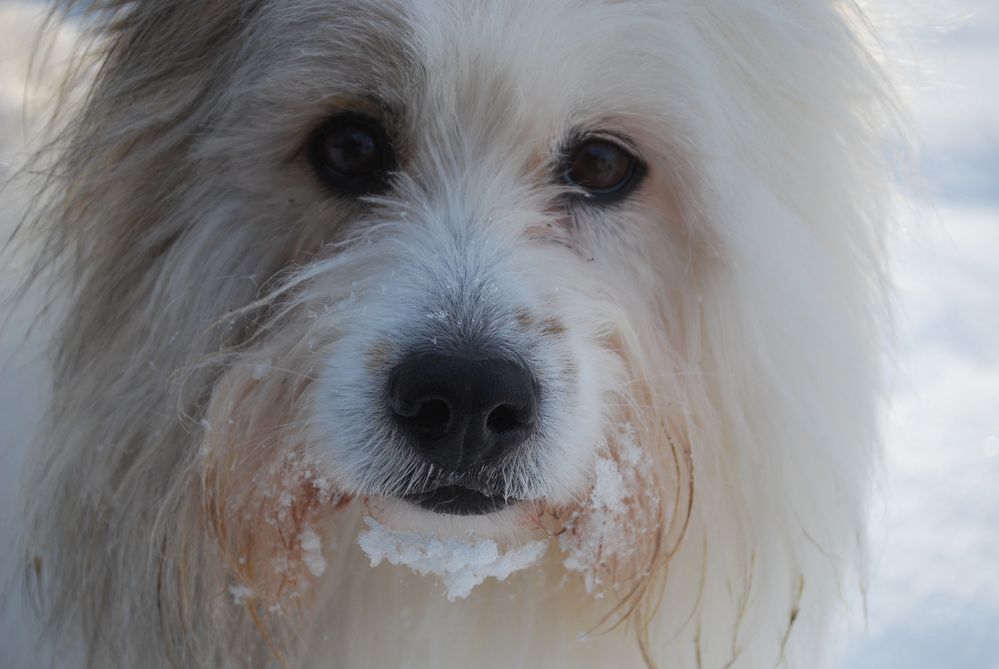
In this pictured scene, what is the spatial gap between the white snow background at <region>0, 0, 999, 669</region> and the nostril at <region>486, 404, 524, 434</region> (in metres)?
0.95

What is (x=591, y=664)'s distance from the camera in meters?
2.25

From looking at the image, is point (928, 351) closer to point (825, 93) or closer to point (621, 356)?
point (825, 93)

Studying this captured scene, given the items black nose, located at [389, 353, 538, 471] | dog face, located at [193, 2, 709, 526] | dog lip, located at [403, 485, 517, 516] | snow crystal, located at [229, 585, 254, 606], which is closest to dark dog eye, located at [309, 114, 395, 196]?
dog face, located at [193, 2, 709, 526]

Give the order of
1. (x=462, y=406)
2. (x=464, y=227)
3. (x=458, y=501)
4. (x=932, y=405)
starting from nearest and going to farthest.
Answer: (x=462, y=406) → (x=458, y=501) → (x=464, y=227) → (x=932, y=405)

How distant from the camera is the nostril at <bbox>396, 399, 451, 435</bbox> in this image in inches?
71.7

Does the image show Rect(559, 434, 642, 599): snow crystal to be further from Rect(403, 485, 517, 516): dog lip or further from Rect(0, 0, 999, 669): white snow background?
Rect(0, 0, 999, 669): white snow background

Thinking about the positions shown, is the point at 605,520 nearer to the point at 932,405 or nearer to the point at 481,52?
the point at 481,52

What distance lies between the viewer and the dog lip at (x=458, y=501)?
1900mm

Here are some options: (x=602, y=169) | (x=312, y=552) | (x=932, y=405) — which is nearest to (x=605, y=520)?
(x=312, y=552)

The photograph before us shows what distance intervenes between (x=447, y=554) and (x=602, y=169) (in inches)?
27.0

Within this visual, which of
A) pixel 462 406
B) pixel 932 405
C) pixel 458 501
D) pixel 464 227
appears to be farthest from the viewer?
pixel 932 405

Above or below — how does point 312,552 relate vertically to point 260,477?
below

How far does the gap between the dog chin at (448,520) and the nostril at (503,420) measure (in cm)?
15

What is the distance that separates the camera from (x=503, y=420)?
184 cm
